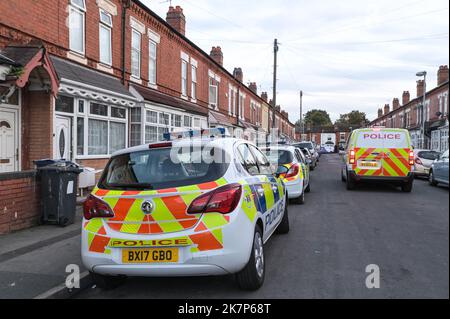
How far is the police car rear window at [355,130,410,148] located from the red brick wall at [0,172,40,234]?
30.1 feet

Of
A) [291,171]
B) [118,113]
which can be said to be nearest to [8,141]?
[118,113]

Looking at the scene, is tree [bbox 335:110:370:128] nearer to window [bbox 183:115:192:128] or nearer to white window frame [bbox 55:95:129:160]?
window [bbox 183:115:192:128]

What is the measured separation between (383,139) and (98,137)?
344 inches

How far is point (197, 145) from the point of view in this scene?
15.0ft

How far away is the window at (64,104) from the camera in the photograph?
11130mm

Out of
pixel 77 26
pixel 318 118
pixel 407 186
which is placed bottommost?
pixel 407 186

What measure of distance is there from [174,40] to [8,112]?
1100cm

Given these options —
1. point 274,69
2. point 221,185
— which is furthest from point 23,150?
point 274,69

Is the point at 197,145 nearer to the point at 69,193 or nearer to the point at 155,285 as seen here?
the point at 155,285

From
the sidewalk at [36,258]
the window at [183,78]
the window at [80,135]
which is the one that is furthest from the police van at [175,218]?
the window at [183,78]

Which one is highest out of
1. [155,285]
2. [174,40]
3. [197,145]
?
[174,40]

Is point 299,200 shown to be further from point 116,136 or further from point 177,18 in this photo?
point 177,18

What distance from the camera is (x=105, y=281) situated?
447cm

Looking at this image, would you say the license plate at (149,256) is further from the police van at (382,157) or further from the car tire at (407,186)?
the car tire at (407,186)
